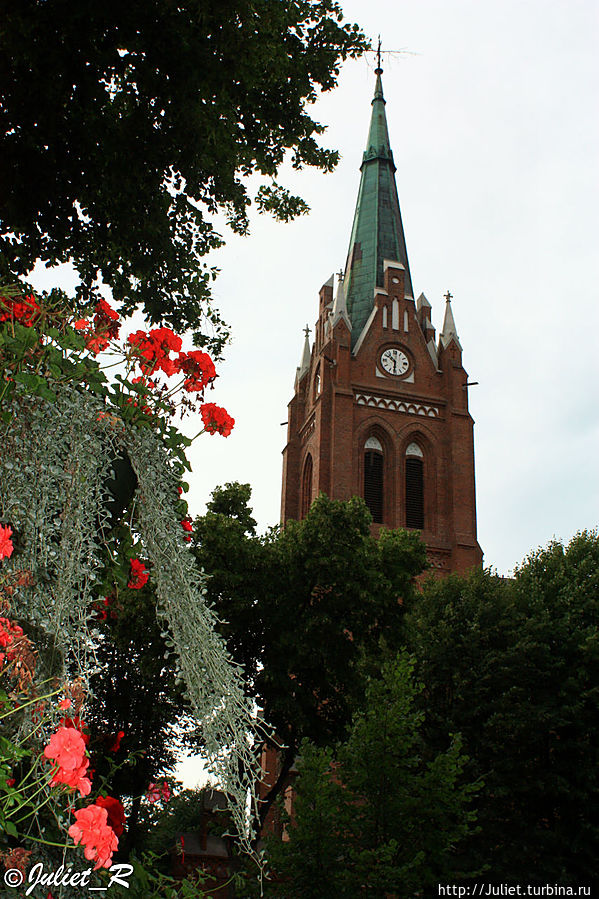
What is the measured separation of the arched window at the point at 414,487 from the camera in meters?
33.9

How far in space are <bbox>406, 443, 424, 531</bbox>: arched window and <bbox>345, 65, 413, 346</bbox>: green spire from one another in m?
6.02

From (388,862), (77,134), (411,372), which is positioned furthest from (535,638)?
(411,372)

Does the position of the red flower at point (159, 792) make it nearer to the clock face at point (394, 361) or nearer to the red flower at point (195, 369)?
the red flower at point (195, 369)

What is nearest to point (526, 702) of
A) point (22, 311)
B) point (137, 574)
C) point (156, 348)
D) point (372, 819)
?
point (372, 819)

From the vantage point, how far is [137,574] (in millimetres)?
3344

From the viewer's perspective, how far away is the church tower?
33312 millimetres

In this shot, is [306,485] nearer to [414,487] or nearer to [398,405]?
[414,487]

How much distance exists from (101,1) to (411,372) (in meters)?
31.9

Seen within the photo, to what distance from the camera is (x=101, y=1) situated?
5.53 meters

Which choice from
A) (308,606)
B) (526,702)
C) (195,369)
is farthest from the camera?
(526,702)

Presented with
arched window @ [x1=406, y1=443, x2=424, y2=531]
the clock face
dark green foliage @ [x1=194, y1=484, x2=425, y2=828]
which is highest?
the clock face

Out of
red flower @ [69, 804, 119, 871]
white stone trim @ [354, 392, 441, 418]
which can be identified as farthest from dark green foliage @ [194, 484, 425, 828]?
white stone trim @ [354, 392, 441, 418]

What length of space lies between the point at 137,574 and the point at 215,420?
2.53 ft

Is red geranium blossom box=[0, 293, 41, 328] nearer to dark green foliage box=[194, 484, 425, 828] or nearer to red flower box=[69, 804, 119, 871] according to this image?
red flower box=[69, 804, 119, 871]
